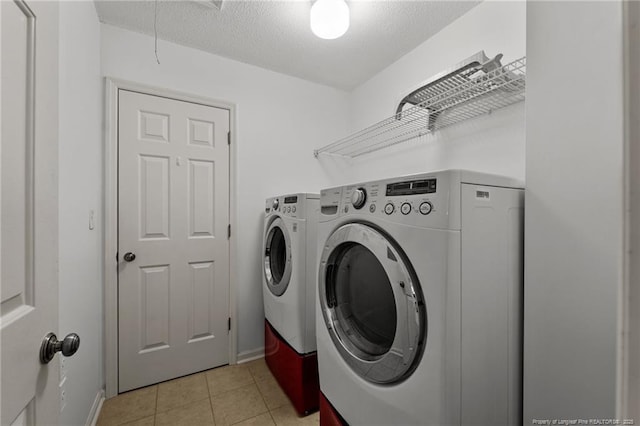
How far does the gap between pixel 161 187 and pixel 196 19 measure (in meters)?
1.10

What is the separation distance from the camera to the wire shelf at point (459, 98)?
1.26 meters

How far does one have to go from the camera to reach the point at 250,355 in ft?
7.03

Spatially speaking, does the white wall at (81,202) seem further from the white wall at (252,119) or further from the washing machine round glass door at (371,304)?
the washing machine round glass door at (371,304)

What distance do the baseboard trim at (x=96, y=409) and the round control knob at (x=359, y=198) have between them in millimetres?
1822

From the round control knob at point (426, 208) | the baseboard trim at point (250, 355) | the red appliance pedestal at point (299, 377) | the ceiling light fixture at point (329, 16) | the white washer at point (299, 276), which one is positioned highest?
the ceiling light fixture at point (329, 16)

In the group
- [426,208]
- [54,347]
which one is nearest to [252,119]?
[426,208]

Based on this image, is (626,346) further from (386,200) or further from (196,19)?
(196,19)

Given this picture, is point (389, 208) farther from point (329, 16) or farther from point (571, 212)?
point (329, 16)

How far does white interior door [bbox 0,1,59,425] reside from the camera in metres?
0.46

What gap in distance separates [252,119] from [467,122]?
1.57 metres

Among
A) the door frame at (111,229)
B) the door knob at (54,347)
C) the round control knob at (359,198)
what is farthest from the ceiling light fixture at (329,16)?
the door knob at (54,347)

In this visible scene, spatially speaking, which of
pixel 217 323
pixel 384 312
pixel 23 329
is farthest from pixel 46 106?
pixel 217 323

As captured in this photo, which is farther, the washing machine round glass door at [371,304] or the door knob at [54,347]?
the washing machine round glass door at [371,304]

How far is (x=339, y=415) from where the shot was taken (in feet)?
3.79
